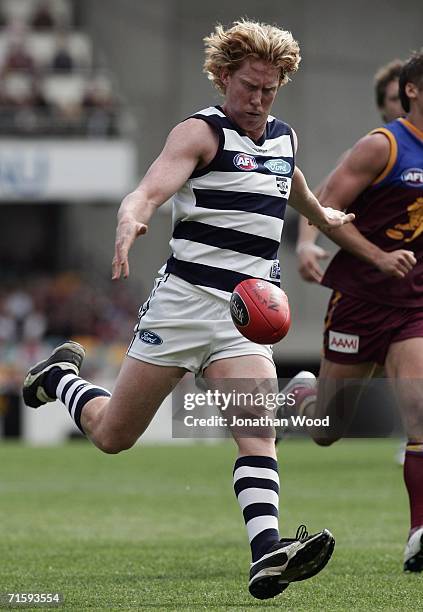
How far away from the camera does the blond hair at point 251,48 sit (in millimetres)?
5098

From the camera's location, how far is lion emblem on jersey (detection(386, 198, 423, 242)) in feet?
20.5

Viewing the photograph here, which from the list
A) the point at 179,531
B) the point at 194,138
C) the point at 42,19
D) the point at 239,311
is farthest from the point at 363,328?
the point at 42,19

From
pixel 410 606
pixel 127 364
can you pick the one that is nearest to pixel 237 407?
pixel 127 364

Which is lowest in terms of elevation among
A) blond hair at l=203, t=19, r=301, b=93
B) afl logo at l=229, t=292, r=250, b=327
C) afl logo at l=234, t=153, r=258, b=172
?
afl logo at l=229, t=292, r=250, b=327

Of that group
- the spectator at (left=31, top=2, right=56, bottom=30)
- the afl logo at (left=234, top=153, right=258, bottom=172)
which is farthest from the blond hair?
the spectator at (left=31, top=2, right=56, bottom=30)

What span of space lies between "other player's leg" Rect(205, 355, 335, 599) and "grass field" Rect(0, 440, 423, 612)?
18cm

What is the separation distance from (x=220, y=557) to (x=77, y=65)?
2223 centimetres

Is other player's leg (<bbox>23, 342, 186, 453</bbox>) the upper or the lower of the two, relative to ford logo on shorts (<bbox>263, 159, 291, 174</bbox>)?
lower

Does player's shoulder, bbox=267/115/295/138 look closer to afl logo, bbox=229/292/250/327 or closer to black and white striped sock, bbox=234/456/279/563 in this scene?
afl logo, bbox=229/292/250/327

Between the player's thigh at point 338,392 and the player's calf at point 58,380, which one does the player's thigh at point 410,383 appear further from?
the player's calf at point 58,380

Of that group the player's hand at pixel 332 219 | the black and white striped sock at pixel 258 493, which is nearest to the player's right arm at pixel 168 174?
the player's hand at pixel 332 219

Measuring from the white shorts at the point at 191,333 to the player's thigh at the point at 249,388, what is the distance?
0.04 m

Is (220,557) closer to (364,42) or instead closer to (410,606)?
(410,606)

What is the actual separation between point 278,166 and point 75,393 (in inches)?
55.6
